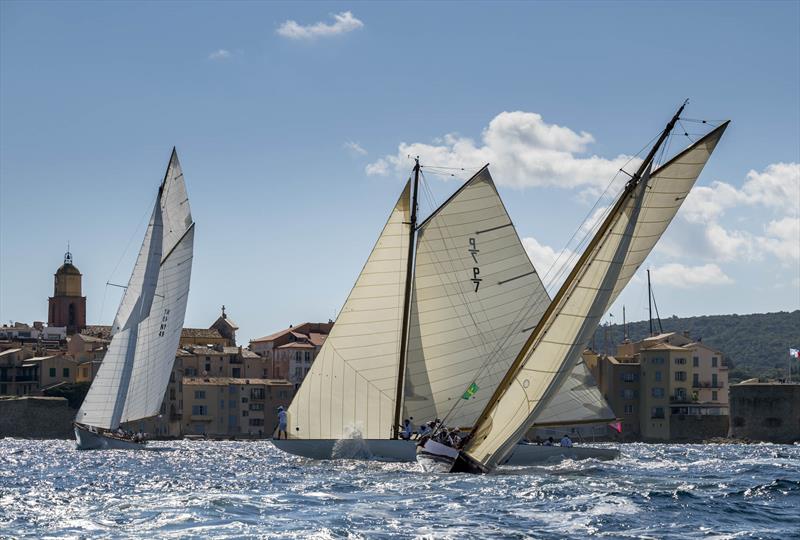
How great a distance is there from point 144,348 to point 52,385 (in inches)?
2497

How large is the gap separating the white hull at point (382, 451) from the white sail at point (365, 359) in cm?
49

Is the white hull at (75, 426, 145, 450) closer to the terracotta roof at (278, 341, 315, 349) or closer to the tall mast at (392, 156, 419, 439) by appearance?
the tall mast at (392, 156, 419, 439)

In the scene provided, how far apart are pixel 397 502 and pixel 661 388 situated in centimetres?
10287

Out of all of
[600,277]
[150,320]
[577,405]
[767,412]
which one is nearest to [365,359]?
[577,405]

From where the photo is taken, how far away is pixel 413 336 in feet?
190

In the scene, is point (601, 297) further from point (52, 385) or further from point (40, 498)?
point (52, 385)

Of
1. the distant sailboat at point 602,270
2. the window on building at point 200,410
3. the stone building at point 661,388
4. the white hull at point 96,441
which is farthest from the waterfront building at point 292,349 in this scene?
the distant sailboat at point 602,270

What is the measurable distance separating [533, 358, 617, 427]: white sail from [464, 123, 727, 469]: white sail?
632 inches

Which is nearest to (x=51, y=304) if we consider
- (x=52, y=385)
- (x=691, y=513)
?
(x=52, y=385)

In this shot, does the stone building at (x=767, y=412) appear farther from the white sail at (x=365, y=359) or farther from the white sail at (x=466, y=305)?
the white sail at (x=365, y=359)

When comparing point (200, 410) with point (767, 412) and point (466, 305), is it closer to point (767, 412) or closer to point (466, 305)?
point (767, 412)

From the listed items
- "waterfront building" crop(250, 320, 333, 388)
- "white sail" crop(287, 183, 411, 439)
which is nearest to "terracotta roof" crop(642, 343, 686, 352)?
"waterfront building" crop(250, 320, 333, 388)

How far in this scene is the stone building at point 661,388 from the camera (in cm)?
13575

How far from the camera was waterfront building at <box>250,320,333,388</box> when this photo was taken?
14738cm
